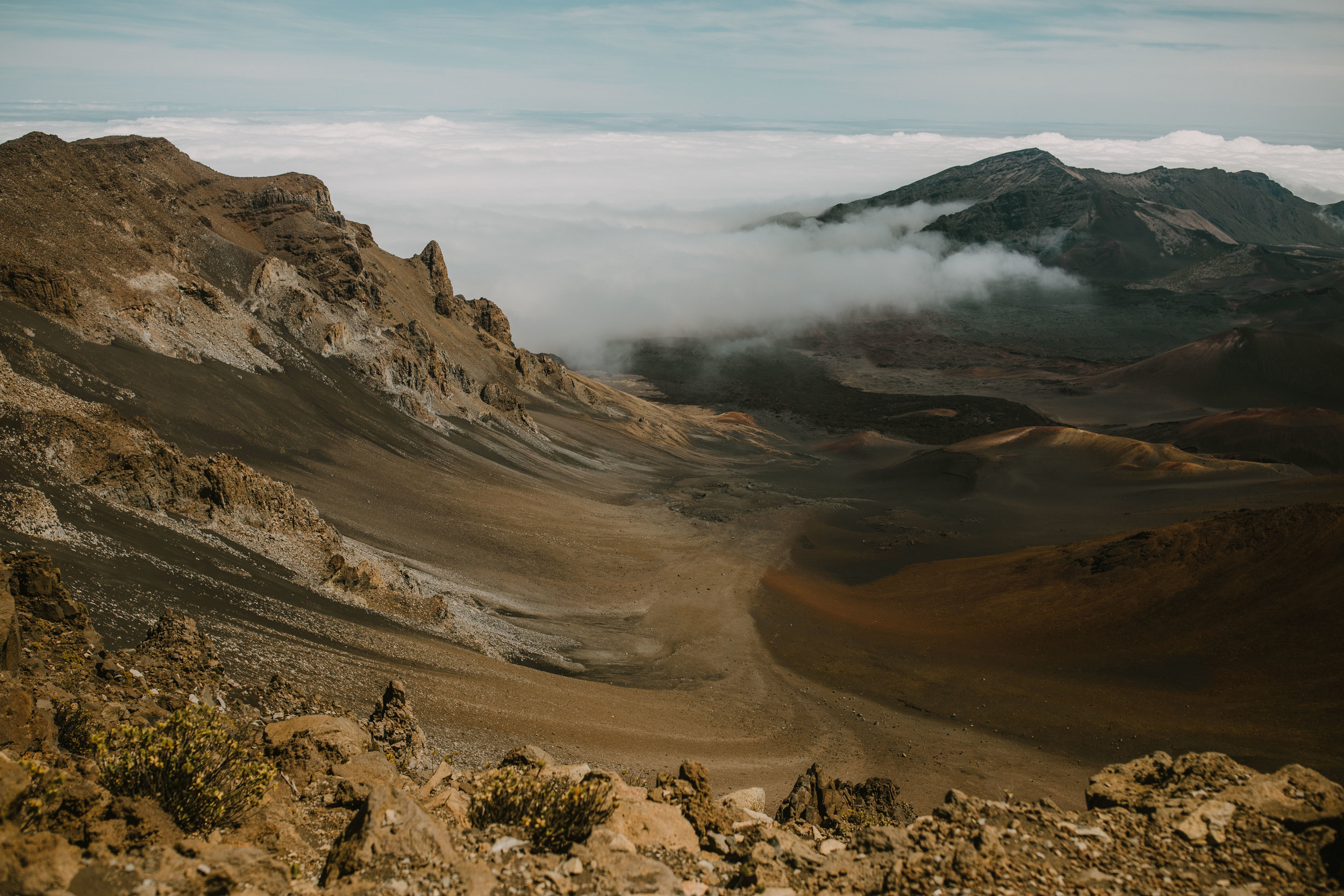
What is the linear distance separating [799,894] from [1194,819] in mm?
3933

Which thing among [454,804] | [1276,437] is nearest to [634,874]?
[454,804]

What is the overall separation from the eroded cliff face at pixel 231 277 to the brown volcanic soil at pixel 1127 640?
86.0 feet

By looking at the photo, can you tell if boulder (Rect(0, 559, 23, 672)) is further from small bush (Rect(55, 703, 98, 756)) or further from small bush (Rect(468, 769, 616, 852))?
small bush (Rect(468, 769, 616, 852))

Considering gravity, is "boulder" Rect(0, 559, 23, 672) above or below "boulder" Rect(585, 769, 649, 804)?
above

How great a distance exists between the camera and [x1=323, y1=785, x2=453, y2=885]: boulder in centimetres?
555

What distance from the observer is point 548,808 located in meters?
6.69

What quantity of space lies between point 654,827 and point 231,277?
4161 cm

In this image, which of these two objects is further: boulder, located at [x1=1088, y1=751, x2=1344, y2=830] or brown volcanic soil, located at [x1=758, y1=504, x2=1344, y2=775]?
brown volcanic soil, located at [x1=758, y1=504, x2=1344, y2=775]

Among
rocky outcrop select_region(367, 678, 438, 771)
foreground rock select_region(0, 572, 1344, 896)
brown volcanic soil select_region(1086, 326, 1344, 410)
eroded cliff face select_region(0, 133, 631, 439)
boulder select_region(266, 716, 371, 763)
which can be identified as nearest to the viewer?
foreground rock select_region(0, 572, 1344, 896)

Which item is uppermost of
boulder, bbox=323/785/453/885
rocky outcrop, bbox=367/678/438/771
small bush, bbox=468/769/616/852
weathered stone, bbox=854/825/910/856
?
boulder, bbox=323/785/453/885

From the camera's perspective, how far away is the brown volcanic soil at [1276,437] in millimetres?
64188

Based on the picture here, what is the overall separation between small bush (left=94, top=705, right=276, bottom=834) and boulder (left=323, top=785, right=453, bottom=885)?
0.90 metres

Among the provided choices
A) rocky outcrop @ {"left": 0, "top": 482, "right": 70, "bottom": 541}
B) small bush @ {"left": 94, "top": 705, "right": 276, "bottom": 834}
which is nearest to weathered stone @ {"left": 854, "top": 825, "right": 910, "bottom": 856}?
small bush @ {"left": 94, "top": 705, "right": 276, "bottom": 834}

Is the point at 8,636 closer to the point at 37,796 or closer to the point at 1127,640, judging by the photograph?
the point at 37,796
